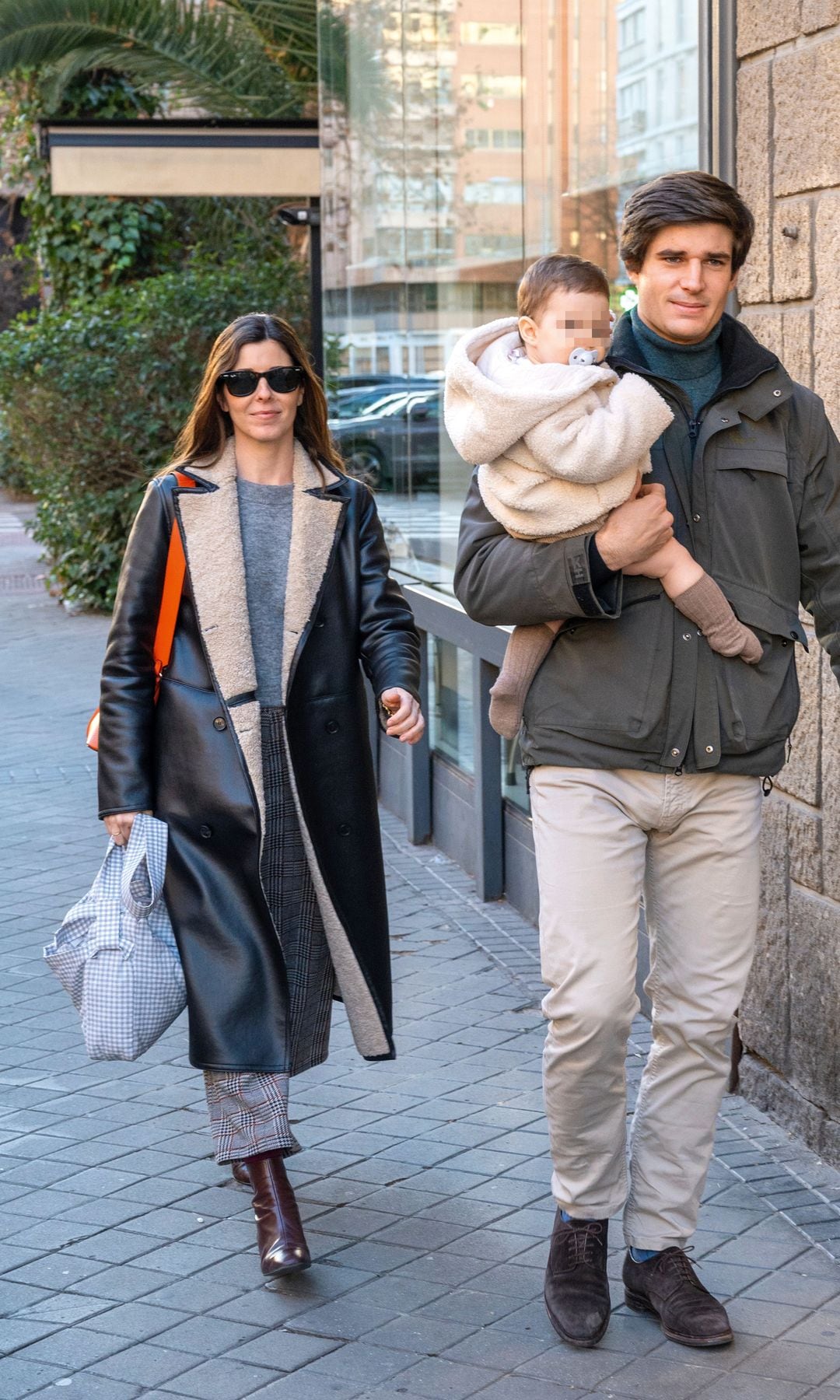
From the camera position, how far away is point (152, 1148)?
14.3 feet

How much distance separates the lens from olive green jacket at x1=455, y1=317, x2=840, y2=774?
315 centimetres

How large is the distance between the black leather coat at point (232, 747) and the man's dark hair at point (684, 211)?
1.04m

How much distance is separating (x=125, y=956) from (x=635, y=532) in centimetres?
146

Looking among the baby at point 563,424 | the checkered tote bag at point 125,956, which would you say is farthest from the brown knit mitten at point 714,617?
the checkered tote bag at point 125,956

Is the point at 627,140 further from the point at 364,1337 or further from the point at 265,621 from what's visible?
the point at 364,1337

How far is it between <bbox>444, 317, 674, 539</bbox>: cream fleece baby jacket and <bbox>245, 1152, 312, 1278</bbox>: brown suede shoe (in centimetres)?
149

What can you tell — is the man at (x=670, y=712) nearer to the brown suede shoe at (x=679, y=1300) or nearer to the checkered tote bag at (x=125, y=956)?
the brown suede shoe at (x=679, y=1300)

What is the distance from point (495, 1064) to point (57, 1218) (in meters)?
1.42

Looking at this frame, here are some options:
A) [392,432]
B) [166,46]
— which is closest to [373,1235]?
[392,432]

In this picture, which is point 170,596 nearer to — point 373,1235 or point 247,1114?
point 247,1114

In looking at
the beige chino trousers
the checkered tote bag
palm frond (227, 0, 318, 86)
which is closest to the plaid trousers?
the checkered tote bag

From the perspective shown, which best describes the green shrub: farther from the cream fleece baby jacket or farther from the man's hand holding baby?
the man's hand holding baby

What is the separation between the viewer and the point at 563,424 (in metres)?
2.99

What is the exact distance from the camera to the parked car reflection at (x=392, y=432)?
7.94 meters
